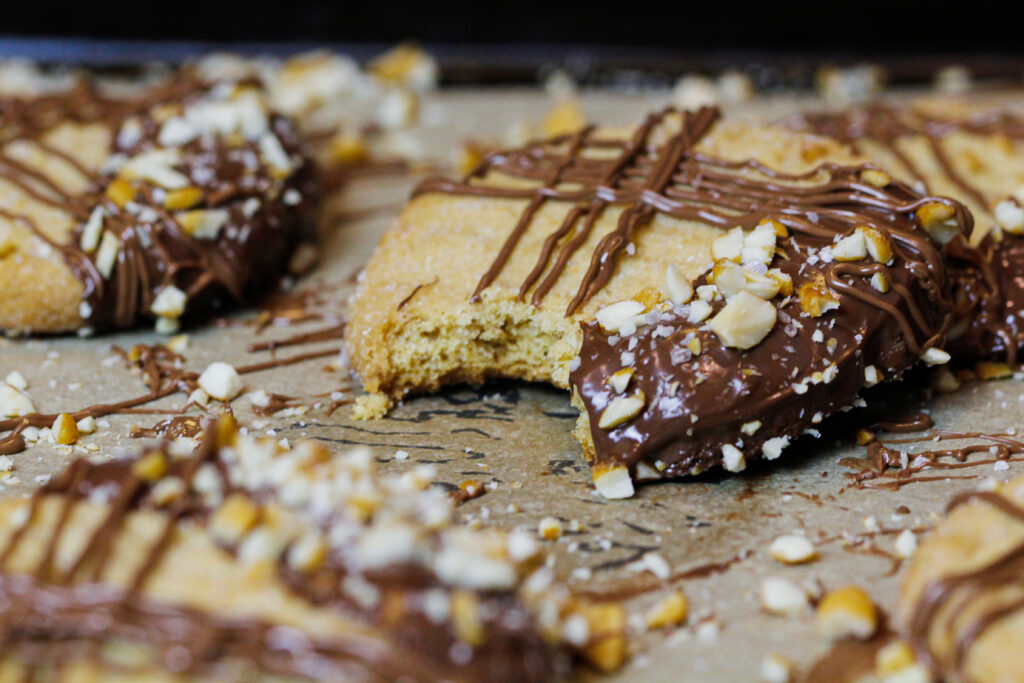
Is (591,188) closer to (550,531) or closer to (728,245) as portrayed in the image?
(728,245)

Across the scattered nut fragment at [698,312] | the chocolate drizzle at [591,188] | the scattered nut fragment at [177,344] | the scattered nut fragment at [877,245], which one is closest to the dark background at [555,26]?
the chocolate drizzle at [591,188]

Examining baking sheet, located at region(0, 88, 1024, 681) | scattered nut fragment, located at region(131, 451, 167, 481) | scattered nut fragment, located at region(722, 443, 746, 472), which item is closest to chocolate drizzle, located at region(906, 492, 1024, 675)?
baking sheet, located at region(0, 88, 1024, 681)

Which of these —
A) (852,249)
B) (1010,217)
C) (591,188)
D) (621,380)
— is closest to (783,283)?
(852,249)

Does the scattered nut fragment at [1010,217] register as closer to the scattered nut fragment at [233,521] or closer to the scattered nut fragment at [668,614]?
the scattered nut fragment at [668,614]

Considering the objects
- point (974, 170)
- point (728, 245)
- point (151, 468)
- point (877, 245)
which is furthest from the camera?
point (974, 170)

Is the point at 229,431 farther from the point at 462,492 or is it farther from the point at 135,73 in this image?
the point at 135,73

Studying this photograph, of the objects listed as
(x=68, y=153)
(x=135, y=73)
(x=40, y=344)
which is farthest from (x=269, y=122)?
(x=135, y=73)
